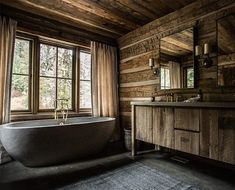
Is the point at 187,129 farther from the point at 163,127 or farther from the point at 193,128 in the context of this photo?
the point at 163,127

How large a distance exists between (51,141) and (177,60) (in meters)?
Answer: 2.37

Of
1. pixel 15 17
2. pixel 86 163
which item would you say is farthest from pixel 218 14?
pixel 15 17

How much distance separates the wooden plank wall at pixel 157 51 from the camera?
241 centimetres

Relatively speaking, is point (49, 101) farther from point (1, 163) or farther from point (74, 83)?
point (1, 163)

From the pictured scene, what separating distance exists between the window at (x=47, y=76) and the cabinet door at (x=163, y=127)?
1736 millimetres

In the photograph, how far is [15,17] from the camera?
277 centimetres

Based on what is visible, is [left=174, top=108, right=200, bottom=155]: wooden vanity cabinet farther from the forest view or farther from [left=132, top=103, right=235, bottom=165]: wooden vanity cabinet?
the forest view

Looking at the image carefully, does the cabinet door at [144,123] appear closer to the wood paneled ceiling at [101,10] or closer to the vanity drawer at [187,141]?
the vanity drawer at [187,141]

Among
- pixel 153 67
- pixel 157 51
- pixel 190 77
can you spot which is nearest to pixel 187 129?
pixel 190 77

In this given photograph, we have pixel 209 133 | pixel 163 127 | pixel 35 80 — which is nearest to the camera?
pixel 209 133

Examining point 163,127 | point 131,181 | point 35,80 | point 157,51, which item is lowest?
point 131,181

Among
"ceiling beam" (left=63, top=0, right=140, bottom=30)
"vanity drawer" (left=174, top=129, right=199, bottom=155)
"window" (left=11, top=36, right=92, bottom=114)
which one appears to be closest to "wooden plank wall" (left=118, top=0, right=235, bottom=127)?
"ceiling beam" (left=63, top=0, right=140, bottom=30)

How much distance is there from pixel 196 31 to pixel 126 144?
2347 mm

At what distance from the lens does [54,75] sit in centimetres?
341
